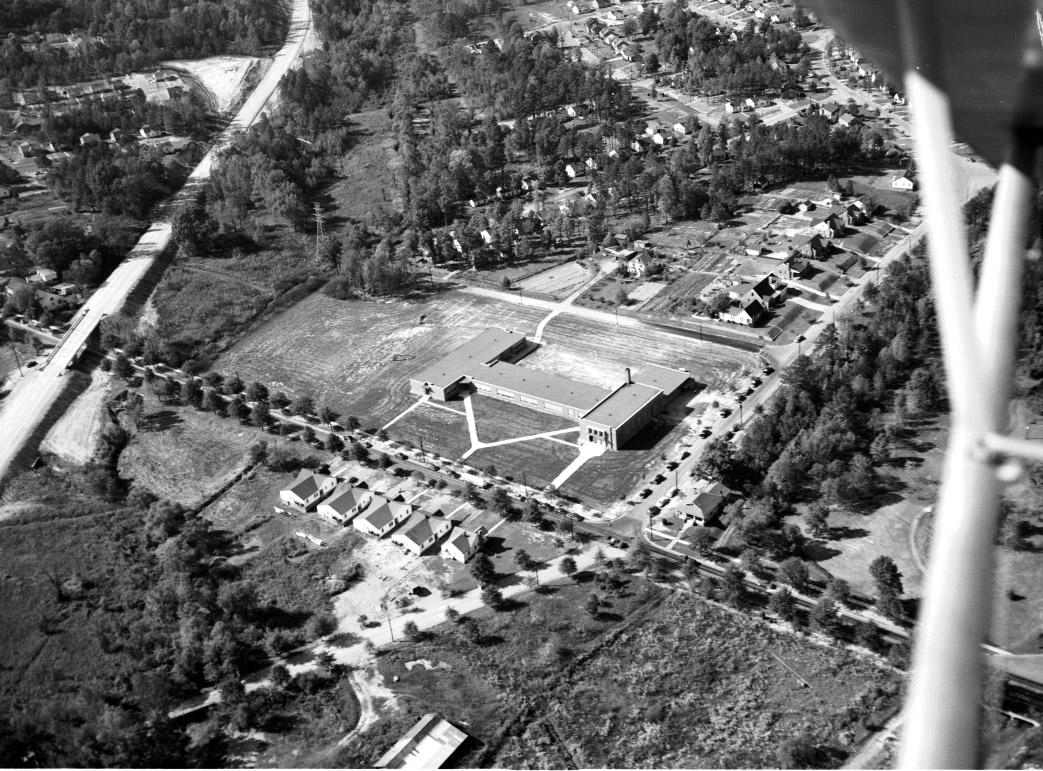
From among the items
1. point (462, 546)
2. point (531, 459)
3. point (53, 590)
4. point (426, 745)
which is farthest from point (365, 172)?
point (426, 745)

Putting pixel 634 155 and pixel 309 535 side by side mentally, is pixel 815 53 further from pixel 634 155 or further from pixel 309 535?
pixel 309 535

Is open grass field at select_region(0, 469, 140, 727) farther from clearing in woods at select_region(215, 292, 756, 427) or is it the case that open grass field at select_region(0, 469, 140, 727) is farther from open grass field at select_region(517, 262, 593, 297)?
open grass field at select_region(517, 262, 593, 297)

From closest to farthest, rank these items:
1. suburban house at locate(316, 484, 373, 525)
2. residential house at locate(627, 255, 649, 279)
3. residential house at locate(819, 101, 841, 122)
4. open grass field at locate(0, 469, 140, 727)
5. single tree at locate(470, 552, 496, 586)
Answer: open grass field at locate(0, 469, 140, 727), single tree at locate(470, 552, 496, 586), suburban house at locate(316, 484, 373, 525), residential house at locate(627, 255, 649, 279), residential house at locate(819, 101, 841, 122)

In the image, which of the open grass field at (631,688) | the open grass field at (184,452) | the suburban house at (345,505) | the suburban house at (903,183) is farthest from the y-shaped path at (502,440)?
the suburban house at (903,183)

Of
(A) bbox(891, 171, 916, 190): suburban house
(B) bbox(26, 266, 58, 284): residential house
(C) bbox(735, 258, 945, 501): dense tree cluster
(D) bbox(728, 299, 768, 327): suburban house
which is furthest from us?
(A) bbox(891, 171, 916, 190): suburban house

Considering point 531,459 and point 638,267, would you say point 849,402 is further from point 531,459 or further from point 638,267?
point 638,267

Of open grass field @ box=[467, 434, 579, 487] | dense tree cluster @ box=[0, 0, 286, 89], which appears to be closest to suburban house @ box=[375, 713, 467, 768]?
open grass field @ box=[467, 434, 579, 487]
